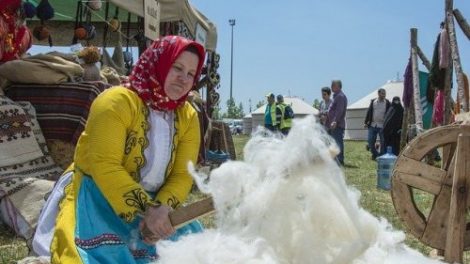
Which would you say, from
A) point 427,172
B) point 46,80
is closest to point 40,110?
point 46,80

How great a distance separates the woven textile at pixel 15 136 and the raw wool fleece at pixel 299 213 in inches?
97.1

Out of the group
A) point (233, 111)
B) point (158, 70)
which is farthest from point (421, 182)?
point (233, 111)

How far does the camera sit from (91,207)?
1877 millimetres

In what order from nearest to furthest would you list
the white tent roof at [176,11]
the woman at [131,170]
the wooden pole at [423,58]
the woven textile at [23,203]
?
the woman at [131,170], the woven textile at [23,203], the white tent roof at [176,11], the wooden pole at [423,58]

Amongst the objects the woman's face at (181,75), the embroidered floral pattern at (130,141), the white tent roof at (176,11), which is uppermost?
the white tent roof at (176,11)

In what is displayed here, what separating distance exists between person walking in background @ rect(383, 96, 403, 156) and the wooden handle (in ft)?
31.2

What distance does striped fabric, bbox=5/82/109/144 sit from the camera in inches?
148

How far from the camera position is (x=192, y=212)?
1599 millimetres

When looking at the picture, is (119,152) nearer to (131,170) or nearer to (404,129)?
(131,170)

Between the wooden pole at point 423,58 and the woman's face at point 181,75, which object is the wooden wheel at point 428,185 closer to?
the woman's face at point 181,75

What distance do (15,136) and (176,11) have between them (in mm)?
2705

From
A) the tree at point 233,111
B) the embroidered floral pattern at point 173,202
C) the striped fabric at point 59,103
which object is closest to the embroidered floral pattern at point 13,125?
the striped fabric at point 59,103

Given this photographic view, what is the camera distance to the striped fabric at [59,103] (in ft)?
12.3

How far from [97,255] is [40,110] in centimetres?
229
